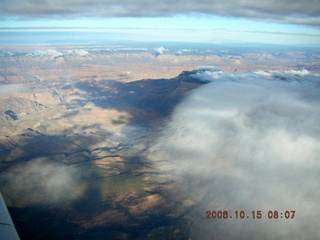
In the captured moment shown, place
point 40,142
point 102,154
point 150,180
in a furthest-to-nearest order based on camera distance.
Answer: point 40,142, point 102,154, point 150,180

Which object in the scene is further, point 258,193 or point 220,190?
point 220,190

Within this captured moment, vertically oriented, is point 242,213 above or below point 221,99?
below

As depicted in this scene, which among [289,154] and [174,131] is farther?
[174,131]

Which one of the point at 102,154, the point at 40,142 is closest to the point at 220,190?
the point at 102,154

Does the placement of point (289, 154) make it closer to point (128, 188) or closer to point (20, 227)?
point (128, 188)

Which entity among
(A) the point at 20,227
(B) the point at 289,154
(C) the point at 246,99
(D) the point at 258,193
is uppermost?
(C) the point at 246,99

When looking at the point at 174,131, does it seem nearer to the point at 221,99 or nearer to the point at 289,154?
the point at 221,99

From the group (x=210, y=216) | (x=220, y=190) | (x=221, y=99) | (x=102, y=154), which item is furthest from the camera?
(x=221, y=99)

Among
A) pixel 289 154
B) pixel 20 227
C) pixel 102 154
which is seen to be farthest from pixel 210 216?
pixel 102 154

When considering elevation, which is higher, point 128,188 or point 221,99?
point 221,99
